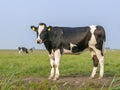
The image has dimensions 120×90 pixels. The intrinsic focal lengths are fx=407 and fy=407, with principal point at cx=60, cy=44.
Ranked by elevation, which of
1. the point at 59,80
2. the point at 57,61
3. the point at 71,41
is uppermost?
the point at 71,41

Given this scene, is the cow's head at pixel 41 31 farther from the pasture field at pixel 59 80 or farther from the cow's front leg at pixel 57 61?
the pasture field at pixel 59 80

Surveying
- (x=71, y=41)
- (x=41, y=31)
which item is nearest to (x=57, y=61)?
(x=71, y=41)

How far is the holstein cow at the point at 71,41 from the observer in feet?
51.6

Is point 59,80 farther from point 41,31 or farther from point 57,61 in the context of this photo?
point 41,31

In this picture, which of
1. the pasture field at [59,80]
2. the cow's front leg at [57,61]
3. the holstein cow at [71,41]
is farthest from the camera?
the holstein cow at [71,41]

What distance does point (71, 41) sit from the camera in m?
16.0

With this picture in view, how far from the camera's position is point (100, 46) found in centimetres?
1588

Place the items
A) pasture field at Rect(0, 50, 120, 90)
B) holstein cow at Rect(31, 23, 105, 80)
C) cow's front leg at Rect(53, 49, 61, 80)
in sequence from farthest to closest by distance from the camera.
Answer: holstein cow at Rect(31, 23, 105, 80) → cow's front leg at Rect(53, 49, 61, 80) → pasture field at Rect(0, 50, 120, 90)

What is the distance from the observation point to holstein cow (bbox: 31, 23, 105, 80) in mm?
15742

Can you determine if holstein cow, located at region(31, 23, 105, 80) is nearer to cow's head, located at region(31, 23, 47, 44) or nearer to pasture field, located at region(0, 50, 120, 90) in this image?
cow's head, located at region(31, 23, 47, 44)

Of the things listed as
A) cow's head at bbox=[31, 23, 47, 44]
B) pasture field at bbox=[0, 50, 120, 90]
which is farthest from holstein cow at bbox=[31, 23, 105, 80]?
pasture field at bbox=[0, 50, 120, 90]

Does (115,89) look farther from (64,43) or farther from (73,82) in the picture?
(64,43)

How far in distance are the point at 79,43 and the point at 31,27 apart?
1.99 metres

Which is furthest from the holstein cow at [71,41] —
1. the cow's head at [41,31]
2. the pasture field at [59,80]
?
the pasture field at [59,80]
